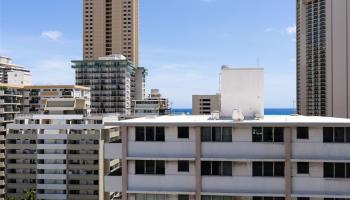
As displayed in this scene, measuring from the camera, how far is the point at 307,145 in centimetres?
2962

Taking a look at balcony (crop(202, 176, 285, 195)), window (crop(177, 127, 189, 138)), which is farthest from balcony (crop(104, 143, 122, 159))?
balcony (crop(202, 176, 285, 195))

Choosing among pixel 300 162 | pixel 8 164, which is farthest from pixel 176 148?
pixel 8 164

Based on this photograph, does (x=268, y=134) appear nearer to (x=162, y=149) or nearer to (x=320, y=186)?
(x=320, y=186)

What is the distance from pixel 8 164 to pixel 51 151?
35.5 feet

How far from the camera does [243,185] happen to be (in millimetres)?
30047

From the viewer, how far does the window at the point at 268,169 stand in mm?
29828

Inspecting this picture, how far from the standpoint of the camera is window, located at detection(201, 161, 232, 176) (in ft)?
99.7

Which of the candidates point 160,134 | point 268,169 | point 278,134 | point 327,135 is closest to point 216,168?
point 268,169

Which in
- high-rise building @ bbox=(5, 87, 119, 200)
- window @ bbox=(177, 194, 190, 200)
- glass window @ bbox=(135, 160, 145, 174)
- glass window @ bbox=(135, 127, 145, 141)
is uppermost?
glass window @ bbox=(135, 127, 145, 141)

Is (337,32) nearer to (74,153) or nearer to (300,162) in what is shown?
(74,153)

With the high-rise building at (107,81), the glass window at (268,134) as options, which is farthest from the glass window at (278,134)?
the high-rise building at (107,81)

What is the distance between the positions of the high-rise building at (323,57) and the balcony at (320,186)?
8771cm

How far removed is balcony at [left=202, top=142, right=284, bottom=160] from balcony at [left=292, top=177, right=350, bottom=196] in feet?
7.31

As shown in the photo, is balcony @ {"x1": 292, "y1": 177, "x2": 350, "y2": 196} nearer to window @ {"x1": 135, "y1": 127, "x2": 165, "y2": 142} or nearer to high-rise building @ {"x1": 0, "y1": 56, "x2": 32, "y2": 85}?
window @ {"x1": 135, "y1": 127, "x2": 165, "y2": 142}
